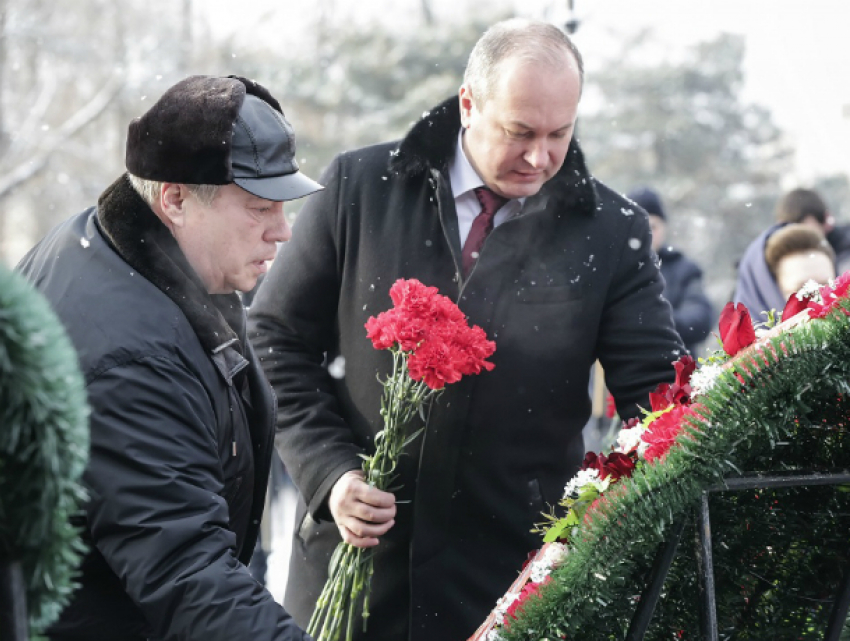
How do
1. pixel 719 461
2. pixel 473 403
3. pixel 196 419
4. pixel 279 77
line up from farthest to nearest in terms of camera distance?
pixel 279 77, pixel 473 403, pixel 196 419, pixel 719 461

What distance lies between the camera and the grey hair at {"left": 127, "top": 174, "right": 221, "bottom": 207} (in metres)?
1.99

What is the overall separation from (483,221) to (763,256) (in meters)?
2.89

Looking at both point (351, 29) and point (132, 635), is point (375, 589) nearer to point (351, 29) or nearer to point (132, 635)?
point (132, 635)

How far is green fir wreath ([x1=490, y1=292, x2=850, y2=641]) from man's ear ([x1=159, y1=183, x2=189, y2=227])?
0.97 meters

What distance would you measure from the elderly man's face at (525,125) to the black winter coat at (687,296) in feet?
11.8

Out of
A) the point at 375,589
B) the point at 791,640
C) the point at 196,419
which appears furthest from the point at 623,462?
the point at 375,589

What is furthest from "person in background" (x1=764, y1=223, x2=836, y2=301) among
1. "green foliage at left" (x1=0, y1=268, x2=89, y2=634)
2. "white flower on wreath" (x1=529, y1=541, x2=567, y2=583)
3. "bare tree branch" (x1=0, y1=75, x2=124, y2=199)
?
"bare tree branch" (x1=0, y1=75, x2=124, y2=199)

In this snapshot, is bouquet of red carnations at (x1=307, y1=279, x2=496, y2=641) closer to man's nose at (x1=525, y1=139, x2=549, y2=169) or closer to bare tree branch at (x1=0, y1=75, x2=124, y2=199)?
man's nose at (x1=525, y1=139, x2=549, y2=169)

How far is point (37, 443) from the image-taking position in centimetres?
101

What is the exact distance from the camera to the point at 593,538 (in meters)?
1.54

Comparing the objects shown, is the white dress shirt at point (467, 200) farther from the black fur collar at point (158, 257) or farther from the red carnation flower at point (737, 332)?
the red carnation flower at point (737, 332)

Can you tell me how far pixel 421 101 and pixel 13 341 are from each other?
19.1m

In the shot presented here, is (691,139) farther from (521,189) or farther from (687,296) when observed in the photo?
(521,189)

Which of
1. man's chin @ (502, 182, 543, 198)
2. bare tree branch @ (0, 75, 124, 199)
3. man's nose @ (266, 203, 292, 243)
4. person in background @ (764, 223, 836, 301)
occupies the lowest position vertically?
man's nose @ (266, 203, 292, 243)
